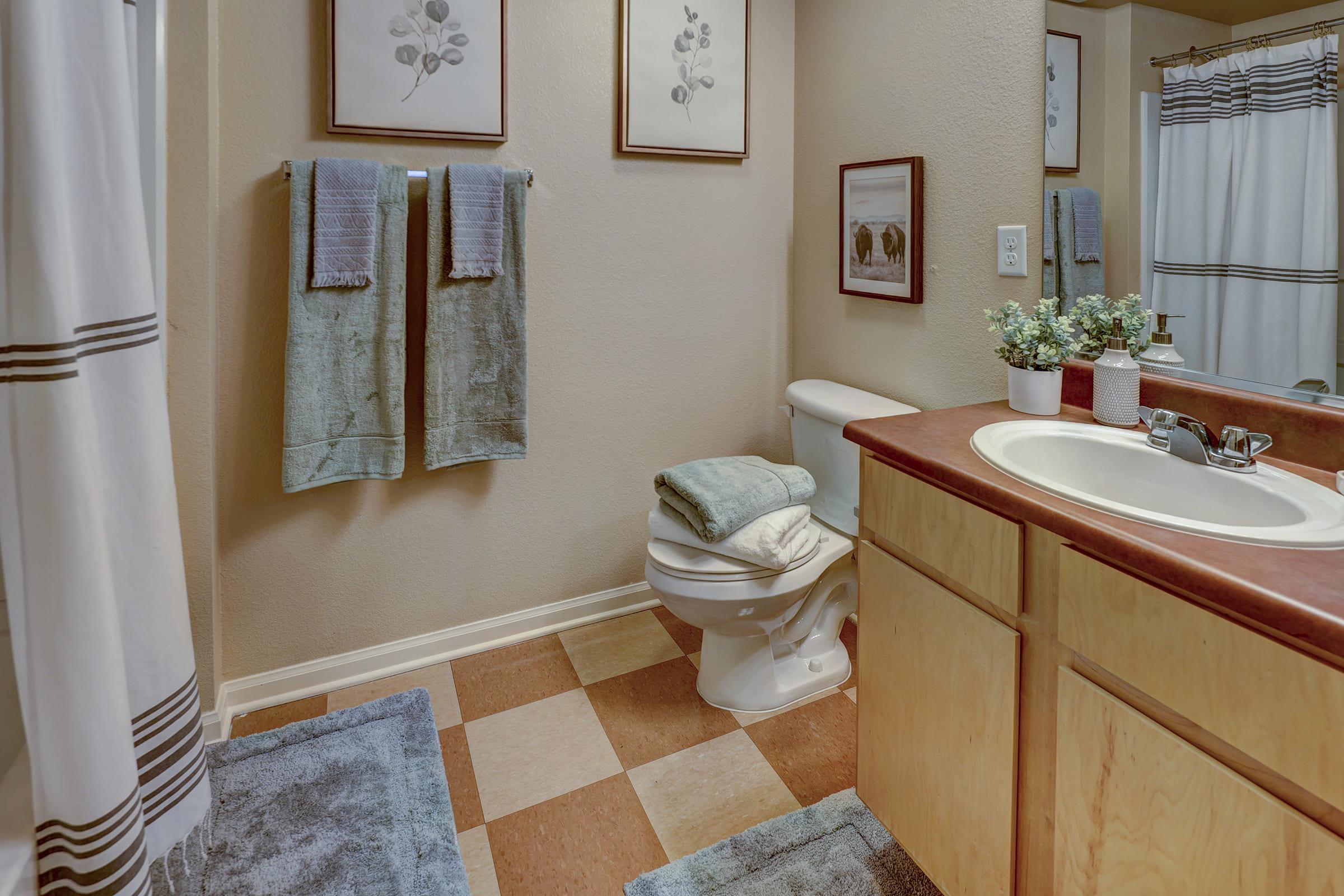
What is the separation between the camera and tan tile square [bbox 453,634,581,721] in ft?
6.41

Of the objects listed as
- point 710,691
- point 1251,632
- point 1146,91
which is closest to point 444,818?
point 710,691

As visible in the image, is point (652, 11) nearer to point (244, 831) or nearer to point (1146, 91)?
point (1146, 91)

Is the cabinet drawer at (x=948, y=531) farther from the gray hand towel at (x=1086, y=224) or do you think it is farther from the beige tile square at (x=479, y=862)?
the beige tile square at (x=479, y=862)

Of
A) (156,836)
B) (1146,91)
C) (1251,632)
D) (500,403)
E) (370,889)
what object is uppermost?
(1146,91)

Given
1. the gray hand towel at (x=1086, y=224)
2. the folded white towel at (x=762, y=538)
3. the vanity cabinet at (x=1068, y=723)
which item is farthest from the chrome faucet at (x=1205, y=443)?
the folded white towel at (x=762, y=538)

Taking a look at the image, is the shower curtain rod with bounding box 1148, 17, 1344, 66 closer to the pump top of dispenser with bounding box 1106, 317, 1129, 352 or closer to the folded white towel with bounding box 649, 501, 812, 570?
the pump top of dispenser with bounding box 1106, 317, 1129, 352

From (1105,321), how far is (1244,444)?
470mm

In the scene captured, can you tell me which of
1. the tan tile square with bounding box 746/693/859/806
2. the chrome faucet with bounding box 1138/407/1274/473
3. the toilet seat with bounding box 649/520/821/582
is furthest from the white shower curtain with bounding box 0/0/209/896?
the chrome faucet with bounding box 1138/407/1274/473

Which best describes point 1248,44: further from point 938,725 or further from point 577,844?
point 577,844

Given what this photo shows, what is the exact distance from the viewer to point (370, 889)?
1345 millimetres

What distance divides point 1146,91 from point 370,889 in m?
2.07

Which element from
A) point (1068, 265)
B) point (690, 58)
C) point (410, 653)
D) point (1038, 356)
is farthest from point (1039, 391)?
point (410, 653)

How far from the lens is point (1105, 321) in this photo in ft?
4.76

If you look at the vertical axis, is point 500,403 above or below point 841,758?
above
